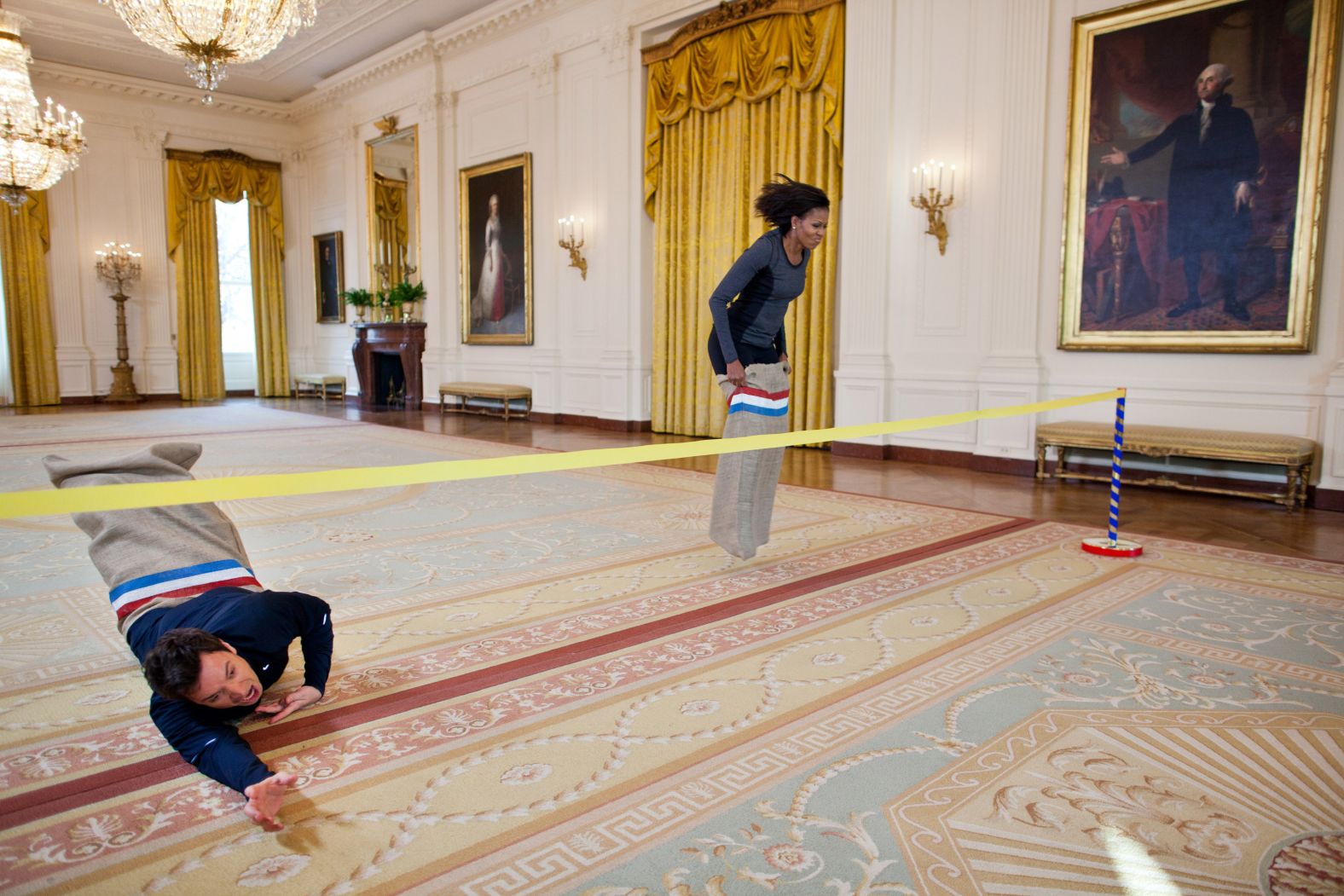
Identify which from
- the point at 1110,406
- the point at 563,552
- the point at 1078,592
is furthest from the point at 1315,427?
the point at 563,552

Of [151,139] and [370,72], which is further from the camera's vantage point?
[151,139]

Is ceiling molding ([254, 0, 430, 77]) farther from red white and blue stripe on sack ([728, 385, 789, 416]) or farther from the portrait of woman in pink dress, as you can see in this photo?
red white and blue stripe on sack ([728, 385, 789, 416])

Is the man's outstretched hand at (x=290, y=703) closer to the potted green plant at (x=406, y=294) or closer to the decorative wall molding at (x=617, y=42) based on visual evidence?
the decorative wall molding at (x=617, y=42)

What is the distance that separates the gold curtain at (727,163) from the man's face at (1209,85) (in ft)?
9.94

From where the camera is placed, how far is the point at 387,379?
578 inches

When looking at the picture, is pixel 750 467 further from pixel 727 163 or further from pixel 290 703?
pixel 727 163

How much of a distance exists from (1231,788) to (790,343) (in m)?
6.99

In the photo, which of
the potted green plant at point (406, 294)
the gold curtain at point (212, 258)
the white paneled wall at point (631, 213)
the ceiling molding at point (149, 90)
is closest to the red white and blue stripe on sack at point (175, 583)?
the white paneled wall at point (631, 213)

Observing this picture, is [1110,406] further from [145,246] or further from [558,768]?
[145,246]

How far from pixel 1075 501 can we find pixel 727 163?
5224 mm

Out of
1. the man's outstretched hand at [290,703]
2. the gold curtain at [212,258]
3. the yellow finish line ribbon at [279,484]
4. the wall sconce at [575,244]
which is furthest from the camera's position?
the gold curtain at [212,258]

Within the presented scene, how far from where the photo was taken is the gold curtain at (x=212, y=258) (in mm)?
15328

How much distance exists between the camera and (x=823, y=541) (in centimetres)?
459

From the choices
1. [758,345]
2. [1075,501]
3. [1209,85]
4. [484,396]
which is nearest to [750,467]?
[758,345]
